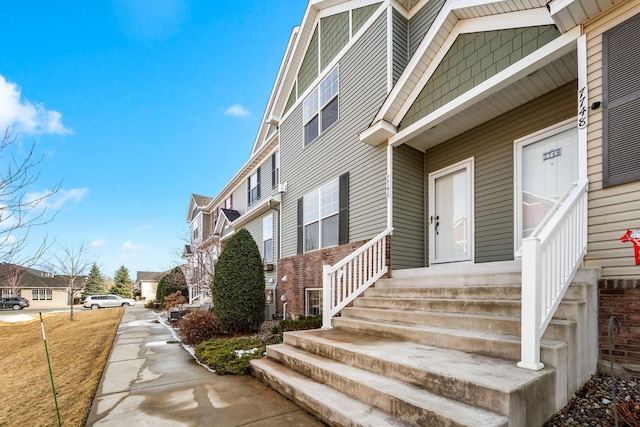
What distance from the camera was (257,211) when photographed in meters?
13.0

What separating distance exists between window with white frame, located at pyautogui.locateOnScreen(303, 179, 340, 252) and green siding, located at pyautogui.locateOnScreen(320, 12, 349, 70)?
360 cm

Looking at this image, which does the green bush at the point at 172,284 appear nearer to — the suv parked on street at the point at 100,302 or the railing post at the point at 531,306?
the suv parked on street at the point at 100,302

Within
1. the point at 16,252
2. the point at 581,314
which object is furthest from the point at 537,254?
the point at 16,252

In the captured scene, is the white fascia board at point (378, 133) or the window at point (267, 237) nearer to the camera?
the white fascia board at point (378, 133)

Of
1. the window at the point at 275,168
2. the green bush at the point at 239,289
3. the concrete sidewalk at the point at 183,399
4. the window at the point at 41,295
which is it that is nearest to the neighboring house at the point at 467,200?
the concrete sidewalk at the point at 183,399

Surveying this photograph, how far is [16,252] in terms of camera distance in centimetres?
466

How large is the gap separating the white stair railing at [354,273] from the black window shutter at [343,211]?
4.66ft

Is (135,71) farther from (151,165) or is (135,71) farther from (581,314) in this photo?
(581,314)

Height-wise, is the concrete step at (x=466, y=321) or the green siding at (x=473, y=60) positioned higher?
the green siding at (x=473, y=60)

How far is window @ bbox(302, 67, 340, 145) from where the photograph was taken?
888 cm

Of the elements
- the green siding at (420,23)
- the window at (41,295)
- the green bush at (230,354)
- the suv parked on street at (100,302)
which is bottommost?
the window at (41,295)

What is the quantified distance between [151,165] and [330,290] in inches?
1081

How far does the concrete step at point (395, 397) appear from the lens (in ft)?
7.86

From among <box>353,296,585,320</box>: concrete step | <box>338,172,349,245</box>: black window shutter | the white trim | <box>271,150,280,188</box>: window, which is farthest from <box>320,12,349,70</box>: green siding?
<box>353,296,585,320</box>: concrete step
